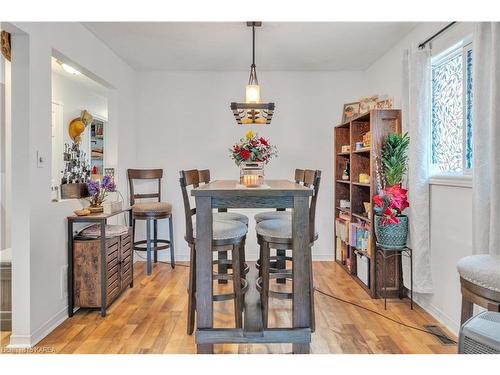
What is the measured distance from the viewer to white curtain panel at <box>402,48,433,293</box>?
2.94m

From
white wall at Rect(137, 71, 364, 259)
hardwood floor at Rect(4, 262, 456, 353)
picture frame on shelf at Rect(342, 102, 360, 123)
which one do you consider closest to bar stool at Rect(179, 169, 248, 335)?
hardwood floor at Rect(4, 262, 456, 353)

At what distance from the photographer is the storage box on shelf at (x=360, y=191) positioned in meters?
3.28

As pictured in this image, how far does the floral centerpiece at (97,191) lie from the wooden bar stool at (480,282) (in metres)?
2.84

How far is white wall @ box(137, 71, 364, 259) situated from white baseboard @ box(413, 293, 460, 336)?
1804mm

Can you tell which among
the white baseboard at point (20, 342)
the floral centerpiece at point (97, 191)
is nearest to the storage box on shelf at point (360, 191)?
the floral centerpiece at point (97, 191)

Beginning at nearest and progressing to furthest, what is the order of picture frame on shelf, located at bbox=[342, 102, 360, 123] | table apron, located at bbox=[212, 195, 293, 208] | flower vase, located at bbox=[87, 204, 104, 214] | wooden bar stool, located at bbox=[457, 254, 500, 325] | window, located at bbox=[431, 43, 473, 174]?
wooden bar stool, located at bbox=[457, 254, 500, 325] → table apron, located at bbox=[212, 195, 293, 208] → window, located at bbox=[431, 43, 473, 174] → flower vase, located at bbox=[87, 204, 104, 214] → picture frame on shelf, located at bbox=[342, 102, 360, 123]

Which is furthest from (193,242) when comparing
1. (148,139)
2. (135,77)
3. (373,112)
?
(135,77)

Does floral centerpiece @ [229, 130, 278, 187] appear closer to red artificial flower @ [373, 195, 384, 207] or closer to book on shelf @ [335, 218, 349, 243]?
red artificial flower @ [373, 195, 384, 207]

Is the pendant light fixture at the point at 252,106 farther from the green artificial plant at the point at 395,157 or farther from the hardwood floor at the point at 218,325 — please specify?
the hardwood floor at the point at 218,325

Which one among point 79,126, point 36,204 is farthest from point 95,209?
point 79,126

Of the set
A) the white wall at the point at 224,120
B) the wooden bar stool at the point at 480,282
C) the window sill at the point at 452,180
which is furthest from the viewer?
the white wall at the point at 224,120

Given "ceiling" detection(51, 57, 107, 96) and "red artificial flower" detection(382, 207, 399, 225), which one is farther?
"ceiling" detection(51, 57, 107, 96)
